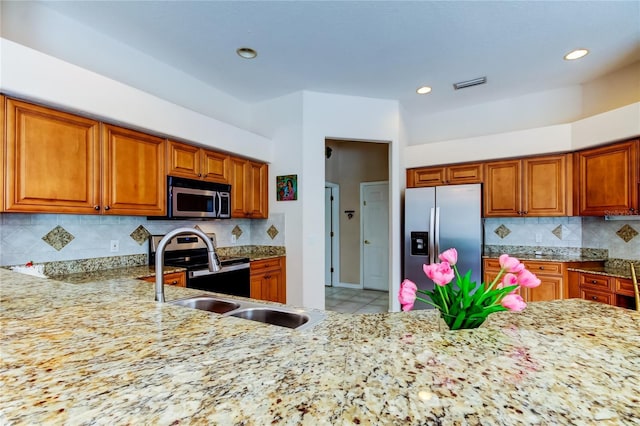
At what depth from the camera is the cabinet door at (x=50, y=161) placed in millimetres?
1856

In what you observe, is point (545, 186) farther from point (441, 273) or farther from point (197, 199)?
point (197, 199)

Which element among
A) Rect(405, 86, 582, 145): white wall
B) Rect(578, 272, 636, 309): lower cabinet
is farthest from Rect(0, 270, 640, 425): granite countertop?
Rect(405, 86, 582, 145): white wall

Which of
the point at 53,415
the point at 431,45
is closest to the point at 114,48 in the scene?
the point at 431,45

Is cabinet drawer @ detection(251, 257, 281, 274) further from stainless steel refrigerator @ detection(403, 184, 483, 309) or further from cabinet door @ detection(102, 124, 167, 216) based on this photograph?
stainless steel refrigerator @ detection(403, 184, 483, 309)

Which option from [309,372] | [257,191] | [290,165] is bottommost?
[309,372]

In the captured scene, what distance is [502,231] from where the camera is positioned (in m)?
3.90

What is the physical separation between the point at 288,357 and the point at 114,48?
10.5 feet

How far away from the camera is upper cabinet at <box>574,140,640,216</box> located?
9.13 ft

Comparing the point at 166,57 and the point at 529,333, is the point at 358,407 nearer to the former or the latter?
the point at 529,333

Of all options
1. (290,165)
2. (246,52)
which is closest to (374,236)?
(290,165)

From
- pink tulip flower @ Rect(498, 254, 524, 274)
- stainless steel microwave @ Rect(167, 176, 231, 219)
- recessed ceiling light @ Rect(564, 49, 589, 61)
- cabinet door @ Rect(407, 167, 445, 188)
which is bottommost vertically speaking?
pink tulip flower @ Rect(498, 254, 524, 274)

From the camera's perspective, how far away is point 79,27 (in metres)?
2.42

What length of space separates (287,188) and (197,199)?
1099 millimetres

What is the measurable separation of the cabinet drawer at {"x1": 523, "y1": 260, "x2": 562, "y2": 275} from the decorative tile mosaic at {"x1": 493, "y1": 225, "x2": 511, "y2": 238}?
2.18 feet
